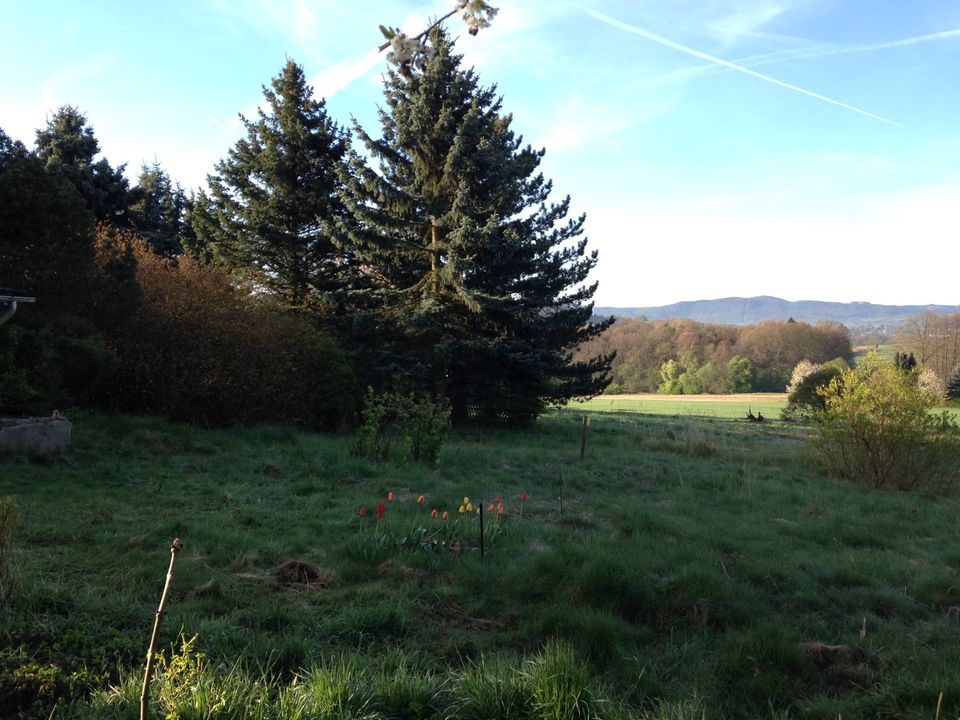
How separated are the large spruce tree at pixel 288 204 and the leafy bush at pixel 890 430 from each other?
1444 centimetres

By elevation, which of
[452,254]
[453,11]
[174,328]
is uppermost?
[452,254]

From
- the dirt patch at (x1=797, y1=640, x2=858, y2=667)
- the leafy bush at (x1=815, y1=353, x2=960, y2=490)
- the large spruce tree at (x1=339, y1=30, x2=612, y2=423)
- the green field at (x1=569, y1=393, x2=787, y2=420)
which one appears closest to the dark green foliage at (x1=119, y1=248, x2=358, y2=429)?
the large spruce tree at (x1=339, y1=30, x2=612, y2=423)

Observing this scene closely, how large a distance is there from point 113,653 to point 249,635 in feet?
2.30

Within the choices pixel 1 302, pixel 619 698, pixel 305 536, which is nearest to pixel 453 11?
pixel 619 698

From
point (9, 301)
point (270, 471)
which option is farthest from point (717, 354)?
point (9, 301)

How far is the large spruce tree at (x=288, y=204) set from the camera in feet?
66.9

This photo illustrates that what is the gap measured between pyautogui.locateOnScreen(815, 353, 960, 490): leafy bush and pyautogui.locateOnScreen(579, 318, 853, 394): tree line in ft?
166

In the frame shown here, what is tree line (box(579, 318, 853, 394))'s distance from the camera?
66.4 m

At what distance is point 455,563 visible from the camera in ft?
17.4

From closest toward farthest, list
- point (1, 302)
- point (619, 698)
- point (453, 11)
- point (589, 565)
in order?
1. point (619, 698)
2. point (453, 11)
3. point (589, 565)
4. point (1, 302)

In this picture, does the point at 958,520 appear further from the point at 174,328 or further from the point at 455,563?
the point at 174,328

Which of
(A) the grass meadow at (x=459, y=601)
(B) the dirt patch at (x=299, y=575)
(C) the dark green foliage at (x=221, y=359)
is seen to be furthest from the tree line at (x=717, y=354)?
(B) the dirt patch at (x=299, y=575)

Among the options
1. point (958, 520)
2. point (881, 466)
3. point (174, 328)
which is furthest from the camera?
point (174, 328)

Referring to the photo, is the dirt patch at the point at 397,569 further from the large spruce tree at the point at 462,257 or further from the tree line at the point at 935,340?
the tree line at the point at 935,340
